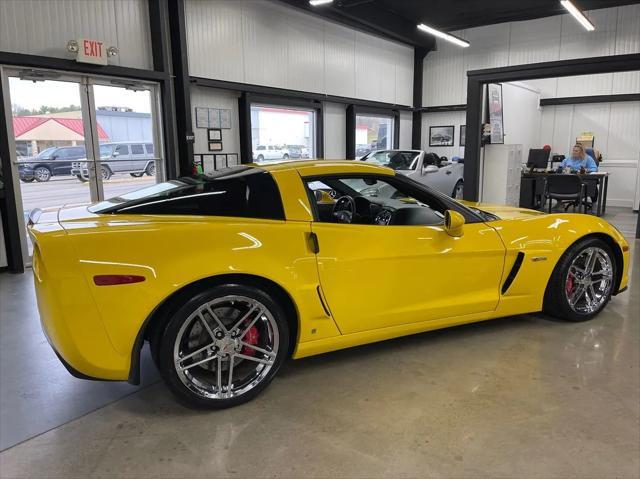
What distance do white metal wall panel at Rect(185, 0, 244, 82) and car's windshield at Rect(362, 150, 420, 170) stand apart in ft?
11.5

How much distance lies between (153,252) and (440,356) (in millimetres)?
1889

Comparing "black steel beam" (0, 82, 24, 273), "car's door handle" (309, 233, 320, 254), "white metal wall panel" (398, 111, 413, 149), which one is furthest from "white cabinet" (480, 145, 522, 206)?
"black steel beam" (0, 82, 24, 273)

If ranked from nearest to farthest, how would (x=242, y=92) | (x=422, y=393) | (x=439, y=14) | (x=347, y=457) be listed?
(x=347, y=457)
(x=422, y=393)
(x=242, y=92)
(x=439, y=14)

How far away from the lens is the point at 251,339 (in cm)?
255

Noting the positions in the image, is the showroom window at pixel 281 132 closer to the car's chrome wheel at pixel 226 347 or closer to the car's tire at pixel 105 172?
the car's tire at pixel 105 172

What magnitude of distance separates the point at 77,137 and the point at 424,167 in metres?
6.87

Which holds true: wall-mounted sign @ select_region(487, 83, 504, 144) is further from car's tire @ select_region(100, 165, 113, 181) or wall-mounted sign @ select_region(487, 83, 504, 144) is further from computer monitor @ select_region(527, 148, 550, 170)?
car's tire @ select_region(100, 165, 113, 181)

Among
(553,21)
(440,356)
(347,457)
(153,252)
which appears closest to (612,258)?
(440,356)

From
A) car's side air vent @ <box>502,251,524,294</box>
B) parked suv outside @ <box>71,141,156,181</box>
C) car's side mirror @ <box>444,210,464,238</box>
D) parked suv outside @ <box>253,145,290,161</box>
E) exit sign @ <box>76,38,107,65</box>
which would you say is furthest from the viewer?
Result: parked suv outside @ <box>253,145,290,161</box>

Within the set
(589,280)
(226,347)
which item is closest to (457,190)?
(589,280)

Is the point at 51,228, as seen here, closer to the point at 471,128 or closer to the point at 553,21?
the point at 471,128

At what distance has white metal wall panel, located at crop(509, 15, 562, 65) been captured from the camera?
12.9 m

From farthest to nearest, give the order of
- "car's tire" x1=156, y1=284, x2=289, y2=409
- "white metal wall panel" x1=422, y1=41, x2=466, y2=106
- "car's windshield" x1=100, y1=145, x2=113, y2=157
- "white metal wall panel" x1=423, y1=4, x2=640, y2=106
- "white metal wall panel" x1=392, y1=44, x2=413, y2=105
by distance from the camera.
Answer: "white metal wall panel" x1=422, y1=41, x2=466, y2=106
"white metal wall panel" x1=392, y1=44, x2=413, y2=105
"white metal wall panel" x1=423, y1=4, x2=640, y2=106
"car's windshield" x1=100, y1=145, x2=113, y2=157
"car's tire" x1=156, y1=284, x2=289, y2=409

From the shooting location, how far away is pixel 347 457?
208 centimetres
